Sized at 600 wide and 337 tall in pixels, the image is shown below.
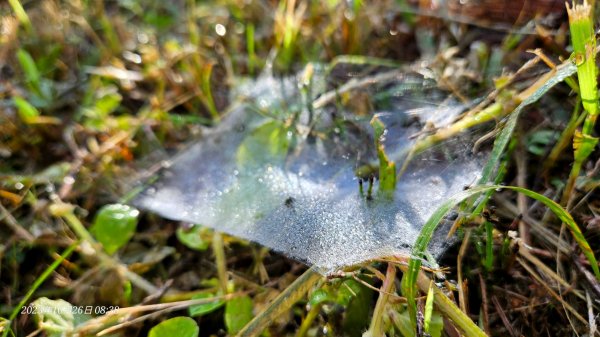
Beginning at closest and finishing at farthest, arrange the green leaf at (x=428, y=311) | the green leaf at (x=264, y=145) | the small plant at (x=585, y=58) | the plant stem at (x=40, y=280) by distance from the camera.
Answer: the green leaf at (x=428, y=311)
the small plant at (x=585, y=58)
the plant stem at (x=40, y=280)
the green leaf at (x=264, y=145)

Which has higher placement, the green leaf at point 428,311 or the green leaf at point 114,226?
the green leaf at point 428,311

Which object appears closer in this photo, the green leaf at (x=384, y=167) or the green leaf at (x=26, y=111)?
the green leaf at (x=384, y=167)

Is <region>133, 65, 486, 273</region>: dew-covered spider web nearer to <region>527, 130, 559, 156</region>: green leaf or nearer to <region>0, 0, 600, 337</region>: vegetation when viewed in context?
<region>0, 0, 600, 337</region>: vegetation

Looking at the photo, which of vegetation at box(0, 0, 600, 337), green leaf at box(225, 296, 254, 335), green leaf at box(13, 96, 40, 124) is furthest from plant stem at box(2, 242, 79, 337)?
green leaf at box(13, 96, 40, 124)

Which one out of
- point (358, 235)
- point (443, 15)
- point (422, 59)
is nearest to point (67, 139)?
point (358, 235)

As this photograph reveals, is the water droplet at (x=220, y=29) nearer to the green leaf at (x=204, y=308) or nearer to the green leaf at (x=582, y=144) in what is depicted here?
the green leaf at (x=204, y=308)

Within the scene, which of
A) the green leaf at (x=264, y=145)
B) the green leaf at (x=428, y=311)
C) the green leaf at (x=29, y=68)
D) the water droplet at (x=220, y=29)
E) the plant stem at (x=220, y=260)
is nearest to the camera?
the green leaf at (x=428, y=311)

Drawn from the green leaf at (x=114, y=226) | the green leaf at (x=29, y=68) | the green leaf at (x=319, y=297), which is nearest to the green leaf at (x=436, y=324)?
the green leaf at (x=319, y=297)

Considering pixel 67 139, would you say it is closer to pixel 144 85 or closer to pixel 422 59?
pixel 144 85
